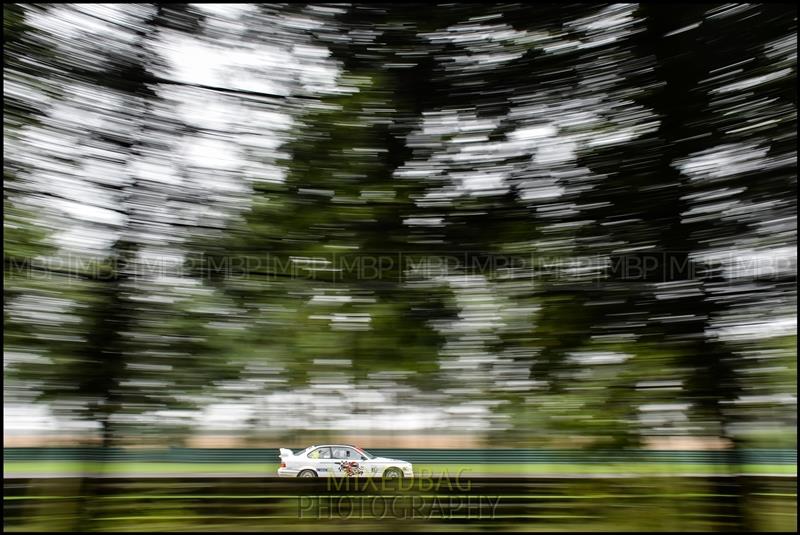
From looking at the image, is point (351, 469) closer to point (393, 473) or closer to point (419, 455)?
point (393, 473)

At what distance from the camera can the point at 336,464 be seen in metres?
2.19

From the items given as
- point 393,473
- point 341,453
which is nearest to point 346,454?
point 341,453

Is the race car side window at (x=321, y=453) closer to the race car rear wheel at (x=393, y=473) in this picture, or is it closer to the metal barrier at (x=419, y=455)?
the metal barrier at (x=419, y=455)

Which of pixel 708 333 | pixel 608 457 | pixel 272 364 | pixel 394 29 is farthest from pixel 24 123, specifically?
pixel 708 333

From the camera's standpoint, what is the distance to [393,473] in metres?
2.16

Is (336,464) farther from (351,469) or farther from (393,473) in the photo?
(393,473)

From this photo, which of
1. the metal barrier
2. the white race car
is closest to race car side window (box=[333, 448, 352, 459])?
the white race car

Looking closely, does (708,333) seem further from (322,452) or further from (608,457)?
(322,452)

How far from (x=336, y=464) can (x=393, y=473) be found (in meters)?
0.25

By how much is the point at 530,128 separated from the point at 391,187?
682mm

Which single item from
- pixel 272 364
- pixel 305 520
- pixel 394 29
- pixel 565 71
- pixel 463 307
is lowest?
pixel 305 520

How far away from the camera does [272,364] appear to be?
2.16m

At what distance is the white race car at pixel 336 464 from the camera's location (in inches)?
84.7

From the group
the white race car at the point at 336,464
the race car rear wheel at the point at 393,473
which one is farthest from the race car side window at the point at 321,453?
the race car rear wheel at the point at 393,473
